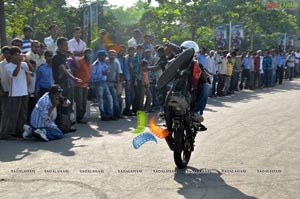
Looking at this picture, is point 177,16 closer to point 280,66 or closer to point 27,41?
point 280,66

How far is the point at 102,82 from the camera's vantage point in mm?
12219

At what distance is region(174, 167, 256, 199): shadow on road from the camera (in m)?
5.41

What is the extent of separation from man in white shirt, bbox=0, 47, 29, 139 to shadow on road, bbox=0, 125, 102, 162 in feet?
1.20

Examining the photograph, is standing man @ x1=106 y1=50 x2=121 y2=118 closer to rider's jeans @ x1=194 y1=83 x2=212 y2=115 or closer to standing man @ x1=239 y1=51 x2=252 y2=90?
rider's jeans @ x1=194 y1=83 x2=212 y2=115

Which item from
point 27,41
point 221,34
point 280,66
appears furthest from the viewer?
point 221,34

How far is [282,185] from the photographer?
583 cm

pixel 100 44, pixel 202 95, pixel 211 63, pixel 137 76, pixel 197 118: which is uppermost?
pixel 100 44

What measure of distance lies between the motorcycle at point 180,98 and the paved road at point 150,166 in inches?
Answer: 15.8

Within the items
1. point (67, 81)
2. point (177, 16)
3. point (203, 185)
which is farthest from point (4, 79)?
Result: point (177, 16)

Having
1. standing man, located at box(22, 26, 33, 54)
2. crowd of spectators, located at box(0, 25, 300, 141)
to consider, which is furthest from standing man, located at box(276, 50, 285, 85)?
standing man, located at box(22, 26, 33, 54)

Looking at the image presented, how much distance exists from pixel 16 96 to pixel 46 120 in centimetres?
76

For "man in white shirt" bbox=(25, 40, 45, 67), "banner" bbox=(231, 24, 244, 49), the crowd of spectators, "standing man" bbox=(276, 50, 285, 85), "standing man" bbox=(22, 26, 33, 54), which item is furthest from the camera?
"banner" bbox=(231, 24, 244, 49)

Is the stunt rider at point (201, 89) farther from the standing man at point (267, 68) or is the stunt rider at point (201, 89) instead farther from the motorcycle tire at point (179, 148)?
the standing man at point (267, 68)

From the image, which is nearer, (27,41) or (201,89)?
(201,89)
